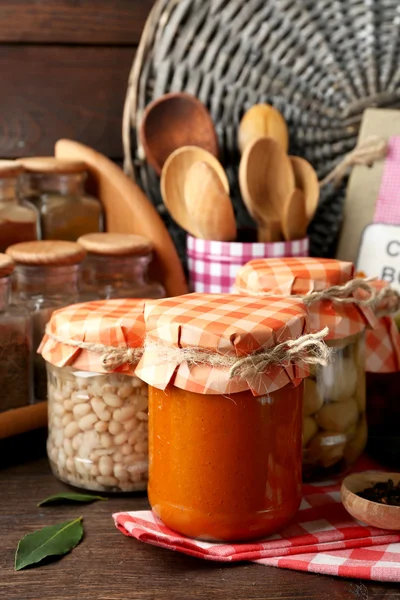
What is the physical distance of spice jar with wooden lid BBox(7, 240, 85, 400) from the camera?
81 cm

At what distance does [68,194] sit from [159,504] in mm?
445

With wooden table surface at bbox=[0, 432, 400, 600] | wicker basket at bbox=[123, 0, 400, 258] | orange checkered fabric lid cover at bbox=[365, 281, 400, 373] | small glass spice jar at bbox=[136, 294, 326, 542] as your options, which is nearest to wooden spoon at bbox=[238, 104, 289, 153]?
wicker basket at bbox=[123, 0, 400, 258]

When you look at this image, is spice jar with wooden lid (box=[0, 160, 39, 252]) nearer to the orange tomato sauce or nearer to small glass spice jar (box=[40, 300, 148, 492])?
small glass spice jar (box=[40, 300, 148, 492])

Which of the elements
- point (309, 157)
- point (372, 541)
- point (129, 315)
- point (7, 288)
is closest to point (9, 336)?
point (7, 288)

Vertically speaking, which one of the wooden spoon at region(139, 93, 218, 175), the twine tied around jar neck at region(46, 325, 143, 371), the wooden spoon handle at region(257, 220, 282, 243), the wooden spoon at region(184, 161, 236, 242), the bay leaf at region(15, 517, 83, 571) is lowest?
the bay leaf at region(15, 517, 83, 571)

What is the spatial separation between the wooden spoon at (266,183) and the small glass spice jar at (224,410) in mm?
301

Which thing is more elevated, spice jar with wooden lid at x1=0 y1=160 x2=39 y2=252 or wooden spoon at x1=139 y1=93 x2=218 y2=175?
wooden spoon at x1=139 y1=93 x2=218 y2=175

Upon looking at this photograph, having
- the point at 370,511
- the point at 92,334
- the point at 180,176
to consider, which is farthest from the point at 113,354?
the point at 180,176

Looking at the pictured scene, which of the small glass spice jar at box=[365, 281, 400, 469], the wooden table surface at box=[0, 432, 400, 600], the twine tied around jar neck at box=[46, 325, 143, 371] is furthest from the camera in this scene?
the small glass spice jar at box=[365, 281, 400, 469]

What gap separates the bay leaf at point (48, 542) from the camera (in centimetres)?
61

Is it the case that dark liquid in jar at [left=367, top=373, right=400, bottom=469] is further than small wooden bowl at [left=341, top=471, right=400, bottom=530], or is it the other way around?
dark liquid in jar at [left=367, top=373, right=400, bottom=469]

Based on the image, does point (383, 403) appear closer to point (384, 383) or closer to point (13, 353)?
point (384, 383)

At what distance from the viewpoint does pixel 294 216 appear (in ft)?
2.99

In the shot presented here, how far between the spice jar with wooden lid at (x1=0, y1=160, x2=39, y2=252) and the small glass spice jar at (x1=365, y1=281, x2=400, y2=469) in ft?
1.29
